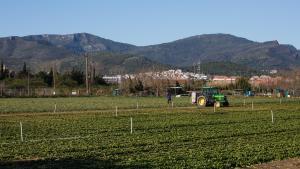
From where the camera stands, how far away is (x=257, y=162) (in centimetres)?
2056

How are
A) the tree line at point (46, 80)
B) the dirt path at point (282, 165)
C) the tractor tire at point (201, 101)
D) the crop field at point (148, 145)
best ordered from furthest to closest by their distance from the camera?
the tree line at point (46, 80)
the tractor tire at point (201, 101)
the crop field at point (148, 145)
the dirt path at point (282, 165)

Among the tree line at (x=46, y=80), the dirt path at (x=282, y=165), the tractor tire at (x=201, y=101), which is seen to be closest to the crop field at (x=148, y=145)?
the dirt path at (x=282, y=165)

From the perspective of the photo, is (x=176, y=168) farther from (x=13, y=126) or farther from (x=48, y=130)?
(x=13, y=126)

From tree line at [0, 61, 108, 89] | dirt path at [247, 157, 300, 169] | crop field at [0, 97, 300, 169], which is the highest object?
tree line at [0, 61, 108, 89]

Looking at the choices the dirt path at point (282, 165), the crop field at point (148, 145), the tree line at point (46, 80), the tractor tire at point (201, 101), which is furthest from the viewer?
the tree line at point (46, 80)

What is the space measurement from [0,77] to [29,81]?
530 inches

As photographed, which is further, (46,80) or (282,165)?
(46,80)

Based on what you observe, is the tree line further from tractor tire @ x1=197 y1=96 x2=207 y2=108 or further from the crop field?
the crop field

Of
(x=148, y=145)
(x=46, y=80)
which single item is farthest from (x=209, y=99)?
(x=46, y=80)

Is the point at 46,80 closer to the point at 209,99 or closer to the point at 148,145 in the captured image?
the point at 209,99

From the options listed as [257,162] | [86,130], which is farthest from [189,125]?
[257,162]

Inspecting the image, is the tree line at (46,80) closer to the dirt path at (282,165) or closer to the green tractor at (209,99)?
the green tractor at (209,99)

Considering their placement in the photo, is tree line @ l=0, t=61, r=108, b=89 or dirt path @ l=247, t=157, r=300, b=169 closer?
dirt path @ l=247, t=157, r=300, b=169

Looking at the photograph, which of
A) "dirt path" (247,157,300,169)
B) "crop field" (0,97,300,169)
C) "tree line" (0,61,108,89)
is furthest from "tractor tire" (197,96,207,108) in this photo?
"tree line" (0,61,108,89)
